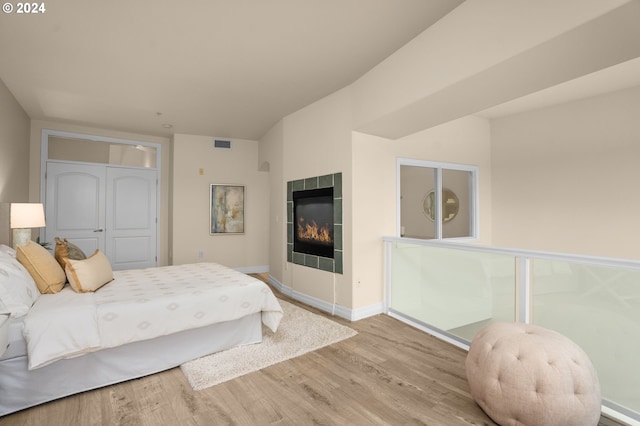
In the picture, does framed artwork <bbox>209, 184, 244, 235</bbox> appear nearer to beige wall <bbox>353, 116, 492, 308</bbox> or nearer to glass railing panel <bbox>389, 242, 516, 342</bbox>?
beige wall <bbox>353, 116, 492, 308</bbox>

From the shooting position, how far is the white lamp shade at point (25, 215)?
10.00ft

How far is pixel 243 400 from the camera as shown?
79.0 inches

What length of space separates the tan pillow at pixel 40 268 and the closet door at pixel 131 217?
3.12m

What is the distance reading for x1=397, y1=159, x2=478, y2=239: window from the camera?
4125 millimetres

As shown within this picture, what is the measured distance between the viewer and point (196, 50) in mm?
2766

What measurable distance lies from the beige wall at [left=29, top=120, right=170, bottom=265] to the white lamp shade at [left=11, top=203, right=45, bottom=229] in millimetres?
2089

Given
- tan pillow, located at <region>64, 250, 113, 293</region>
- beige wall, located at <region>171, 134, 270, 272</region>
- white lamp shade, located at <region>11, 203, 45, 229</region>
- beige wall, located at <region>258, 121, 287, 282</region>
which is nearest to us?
tan pillow, located at <region>64, 250, 113, 293</region>

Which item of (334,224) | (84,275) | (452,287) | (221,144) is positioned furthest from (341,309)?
(221,144)

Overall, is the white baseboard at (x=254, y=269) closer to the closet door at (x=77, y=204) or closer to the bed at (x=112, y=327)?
the closet door at (x=77, y=204)

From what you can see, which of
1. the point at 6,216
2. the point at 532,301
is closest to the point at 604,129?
the point at 532,301

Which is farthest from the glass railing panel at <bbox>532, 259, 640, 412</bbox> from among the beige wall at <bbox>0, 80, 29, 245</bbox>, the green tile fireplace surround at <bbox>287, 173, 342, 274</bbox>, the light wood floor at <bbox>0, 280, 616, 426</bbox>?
the beige wall at <bbox>0, 80, 29, 245</bbox>

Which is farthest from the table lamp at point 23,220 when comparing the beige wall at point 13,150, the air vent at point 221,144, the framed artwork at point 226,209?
the air vent at point 221,144

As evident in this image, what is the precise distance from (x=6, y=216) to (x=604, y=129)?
23.1 ft

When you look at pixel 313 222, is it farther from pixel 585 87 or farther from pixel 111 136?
pixel 111 136
